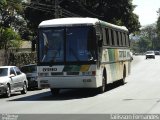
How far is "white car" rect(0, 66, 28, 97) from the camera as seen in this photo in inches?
943

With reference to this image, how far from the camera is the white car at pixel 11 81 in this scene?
24.0 meters

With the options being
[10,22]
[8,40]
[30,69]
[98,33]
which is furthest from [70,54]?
[10,22]

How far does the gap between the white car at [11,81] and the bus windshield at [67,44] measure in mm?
2461

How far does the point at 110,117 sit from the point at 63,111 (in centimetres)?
252

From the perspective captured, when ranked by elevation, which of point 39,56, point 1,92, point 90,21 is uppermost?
point 90,21

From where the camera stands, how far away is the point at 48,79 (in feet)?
73.9

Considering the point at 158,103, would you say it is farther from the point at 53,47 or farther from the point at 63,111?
the point at 53,47

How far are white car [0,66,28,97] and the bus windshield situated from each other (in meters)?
2.46

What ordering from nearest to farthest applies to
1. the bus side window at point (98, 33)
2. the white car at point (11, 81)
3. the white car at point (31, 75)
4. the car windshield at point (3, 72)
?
1. the bus side window at point (98, 33)
2. the white car at point (11, 81)
3. the car windshield at point (3, 72)
4. the white car at point (31, 75)

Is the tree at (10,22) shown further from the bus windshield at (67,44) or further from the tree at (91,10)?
the bus windshield at (67,44)

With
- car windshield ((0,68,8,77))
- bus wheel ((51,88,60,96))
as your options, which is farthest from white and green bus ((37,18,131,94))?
car windshield ((0,68,8,77))

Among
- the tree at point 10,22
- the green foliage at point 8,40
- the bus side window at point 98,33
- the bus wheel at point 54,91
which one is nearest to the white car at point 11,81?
the bus wheel at point 54,91

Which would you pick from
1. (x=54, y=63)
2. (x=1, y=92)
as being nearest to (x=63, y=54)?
(x=54, y=63)

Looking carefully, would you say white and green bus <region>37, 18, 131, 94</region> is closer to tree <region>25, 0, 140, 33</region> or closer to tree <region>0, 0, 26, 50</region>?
tree <region>0, 0, 26, 50</region>
